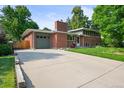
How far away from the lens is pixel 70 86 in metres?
5.67

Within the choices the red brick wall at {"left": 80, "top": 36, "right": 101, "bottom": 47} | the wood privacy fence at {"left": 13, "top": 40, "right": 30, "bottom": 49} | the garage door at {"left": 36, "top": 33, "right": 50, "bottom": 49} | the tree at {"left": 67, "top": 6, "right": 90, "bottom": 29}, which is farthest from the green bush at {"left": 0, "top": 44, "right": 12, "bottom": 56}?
the tree at {"left": 67, "top": 6, "right": 90, "bottom": 29}

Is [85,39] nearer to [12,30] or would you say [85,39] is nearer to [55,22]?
[55,22]

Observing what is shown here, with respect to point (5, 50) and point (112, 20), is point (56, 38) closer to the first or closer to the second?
point (5, 50)

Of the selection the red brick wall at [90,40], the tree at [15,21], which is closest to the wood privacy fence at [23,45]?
the red brick wall at [90,40]

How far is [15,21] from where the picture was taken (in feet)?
123

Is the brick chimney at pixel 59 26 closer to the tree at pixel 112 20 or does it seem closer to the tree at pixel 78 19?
the tree at pixel 112 20

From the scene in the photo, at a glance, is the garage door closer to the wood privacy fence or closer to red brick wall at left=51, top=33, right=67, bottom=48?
red brick wall at left=51, top=33, right=67, bottom=48

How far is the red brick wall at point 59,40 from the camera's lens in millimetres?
25594

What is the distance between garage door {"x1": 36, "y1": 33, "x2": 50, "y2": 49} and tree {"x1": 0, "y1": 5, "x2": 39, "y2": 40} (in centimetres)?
1338

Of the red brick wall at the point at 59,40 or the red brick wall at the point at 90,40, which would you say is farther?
the red brick wall at the point at 90,40

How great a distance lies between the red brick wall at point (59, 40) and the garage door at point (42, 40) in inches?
31.9

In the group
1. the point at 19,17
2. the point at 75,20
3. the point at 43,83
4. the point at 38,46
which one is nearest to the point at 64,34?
the point at 38,46
